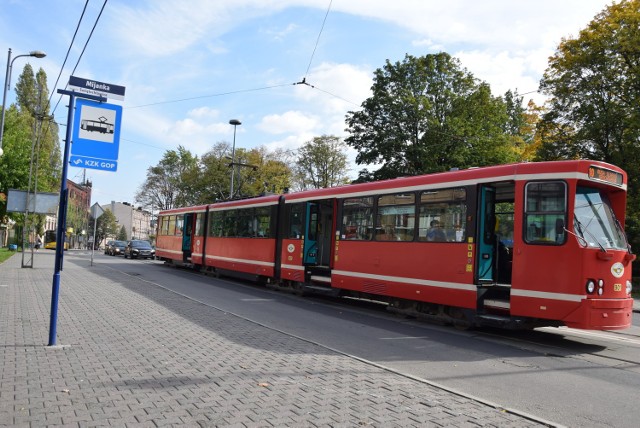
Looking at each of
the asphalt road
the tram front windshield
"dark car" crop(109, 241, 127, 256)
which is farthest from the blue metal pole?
"dark car" crop(109, 241, 127, 256)

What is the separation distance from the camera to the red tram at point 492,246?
891 cm

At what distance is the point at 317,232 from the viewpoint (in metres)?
16.5

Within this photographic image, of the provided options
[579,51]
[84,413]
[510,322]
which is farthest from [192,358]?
[579,51]

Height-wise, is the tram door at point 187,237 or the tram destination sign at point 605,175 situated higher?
the tram destination sign at point 605,175

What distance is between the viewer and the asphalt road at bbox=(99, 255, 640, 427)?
227 inches

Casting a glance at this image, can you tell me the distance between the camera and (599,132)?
1062 inches

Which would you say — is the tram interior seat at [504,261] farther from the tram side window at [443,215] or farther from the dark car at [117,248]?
the dark car at [117,248]

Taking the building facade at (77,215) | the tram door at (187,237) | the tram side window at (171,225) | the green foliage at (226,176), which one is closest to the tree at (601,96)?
the tram door at (187,237)

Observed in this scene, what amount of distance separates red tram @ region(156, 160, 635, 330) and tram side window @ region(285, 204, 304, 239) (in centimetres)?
110

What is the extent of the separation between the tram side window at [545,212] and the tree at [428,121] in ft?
87.3

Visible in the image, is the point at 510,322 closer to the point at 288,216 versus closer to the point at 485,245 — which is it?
the point at 485,245

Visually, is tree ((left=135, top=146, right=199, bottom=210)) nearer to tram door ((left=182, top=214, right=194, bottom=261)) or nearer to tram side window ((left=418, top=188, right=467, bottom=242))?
tram door ((left=182, top=214, right=194, bottom=261))

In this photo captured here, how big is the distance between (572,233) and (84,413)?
7.93 meters

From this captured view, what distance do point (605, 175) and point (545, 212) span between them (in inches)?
54.4
